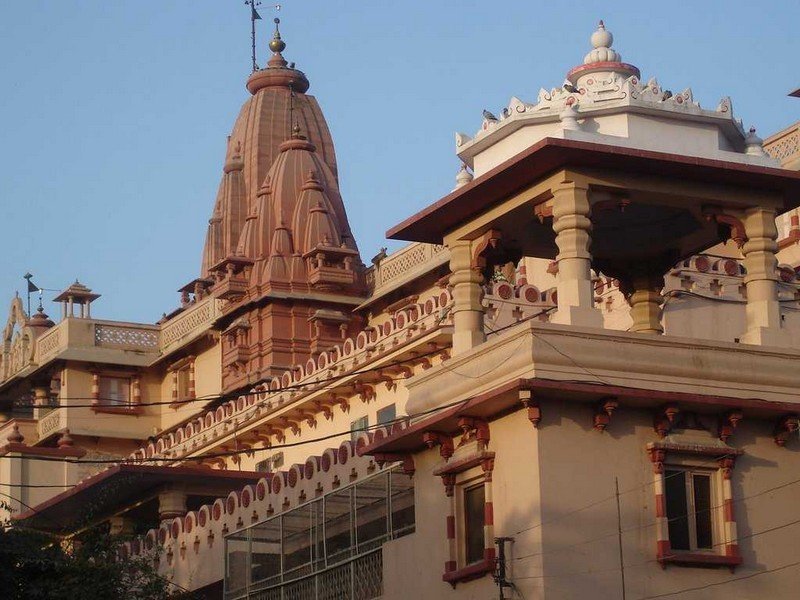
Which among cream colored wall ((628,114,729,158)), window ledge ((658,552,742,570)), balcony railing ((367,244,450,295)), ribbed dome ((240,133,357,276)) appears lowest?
window ledge ((658,552,742,570))

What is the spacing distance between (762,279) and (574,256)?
101 inches

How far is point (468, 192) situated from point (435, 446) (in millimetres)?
3116

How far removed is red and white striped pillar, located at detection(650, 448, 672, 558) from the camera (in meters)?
23.9

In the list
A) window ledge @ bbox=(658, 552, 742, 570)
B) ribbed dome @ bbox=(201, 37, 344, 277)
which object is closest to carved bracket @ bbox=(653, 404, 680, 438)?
window ledge @ bbox=(658, 552, 742, 570)

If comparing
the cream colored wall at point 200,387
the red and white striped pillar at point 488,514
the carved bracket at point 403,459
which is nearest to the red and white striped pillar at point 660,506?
the red and white striped pillar at point 488,514

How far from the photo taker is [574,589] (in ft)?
76.6

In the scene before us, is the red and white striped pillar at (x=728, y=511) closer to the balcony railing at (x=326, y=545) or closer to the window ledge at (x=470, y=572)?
the window ledge at (x=470, y=572)

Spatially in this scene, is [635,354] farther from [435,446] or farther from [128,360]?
[128,360]

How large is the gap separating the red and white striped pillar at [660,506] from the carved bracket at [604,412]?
0.66 meters

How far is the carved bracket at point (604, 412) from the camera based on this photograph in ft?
78.5

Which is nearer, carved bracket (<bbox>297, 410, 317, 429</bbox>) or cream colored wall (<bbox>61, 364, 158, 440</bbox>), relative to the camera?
carved bracket (<bbox>297, 410, 317, 429</bbox>)

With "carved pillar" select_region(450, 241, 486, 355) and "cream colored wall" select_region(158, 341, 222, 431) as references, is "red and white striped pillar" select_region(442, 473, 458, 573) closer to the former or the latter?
"carved pillar" select_region(450, 241, 486, 355)

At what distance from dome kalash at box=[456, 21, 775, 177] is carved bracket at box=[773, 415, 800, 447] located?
3.22 meters

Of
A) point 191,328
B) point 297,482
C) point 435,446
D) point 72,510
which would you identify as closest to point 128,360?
point 191,328
